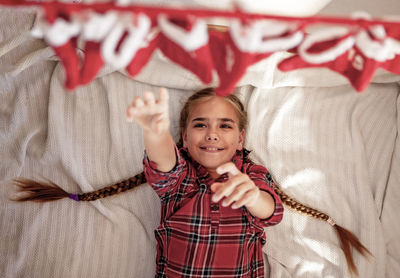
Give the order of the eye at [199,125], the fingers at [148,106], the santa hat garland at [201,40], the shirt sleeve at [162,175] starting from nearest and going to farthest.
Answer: the santa hat garland at [201,40], the fingers at [148,106], the shirt sleeve at [162,175], the eye at [199,125]

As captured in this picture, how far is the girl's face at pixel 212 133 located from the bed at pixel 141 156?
0.13m

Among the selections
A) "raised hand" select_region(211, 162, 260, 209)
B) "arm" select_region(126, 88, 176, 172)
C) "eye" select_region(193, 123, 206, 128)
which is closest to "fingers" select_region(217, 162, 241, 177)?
"raised hand" select_region(211, 162, 260, 209)

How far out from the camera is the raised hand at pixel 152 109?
62cm

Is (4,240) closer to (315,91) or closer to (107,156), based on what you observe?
(107,156)

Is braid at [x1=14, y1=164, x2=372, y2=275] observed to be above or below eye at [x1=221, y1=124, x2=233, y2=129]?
below

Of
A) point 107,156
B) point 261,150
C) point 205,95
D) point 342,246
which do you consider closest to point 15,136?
point 107,156

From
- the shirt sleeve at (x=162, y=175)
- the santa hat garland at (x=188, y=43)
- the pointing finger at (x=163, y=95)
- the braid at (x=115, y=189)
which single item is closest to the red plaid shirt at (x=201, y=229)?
the shirt sleeve at (x=162, y=175)

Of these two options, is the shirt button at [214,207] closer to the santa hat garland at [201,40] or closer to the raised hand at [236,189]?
the raised hand at [236,189]

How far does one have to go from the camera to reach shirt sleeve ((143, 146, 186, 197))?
2.65ft

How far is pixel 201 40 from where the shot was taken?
1.46ft

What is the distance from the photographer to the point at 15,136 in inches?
37.8

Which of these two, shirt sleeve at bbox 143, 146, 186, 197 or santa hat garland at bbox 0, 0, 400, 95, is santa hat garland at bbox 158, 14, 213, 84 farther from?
shirt sleeve at bbox 143, 146, 186, 197

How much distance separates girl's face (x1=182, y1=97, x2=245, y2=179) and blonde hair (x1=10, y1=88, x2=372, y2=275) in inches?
1.5

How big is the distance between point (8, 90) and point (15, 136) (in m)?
0.13
